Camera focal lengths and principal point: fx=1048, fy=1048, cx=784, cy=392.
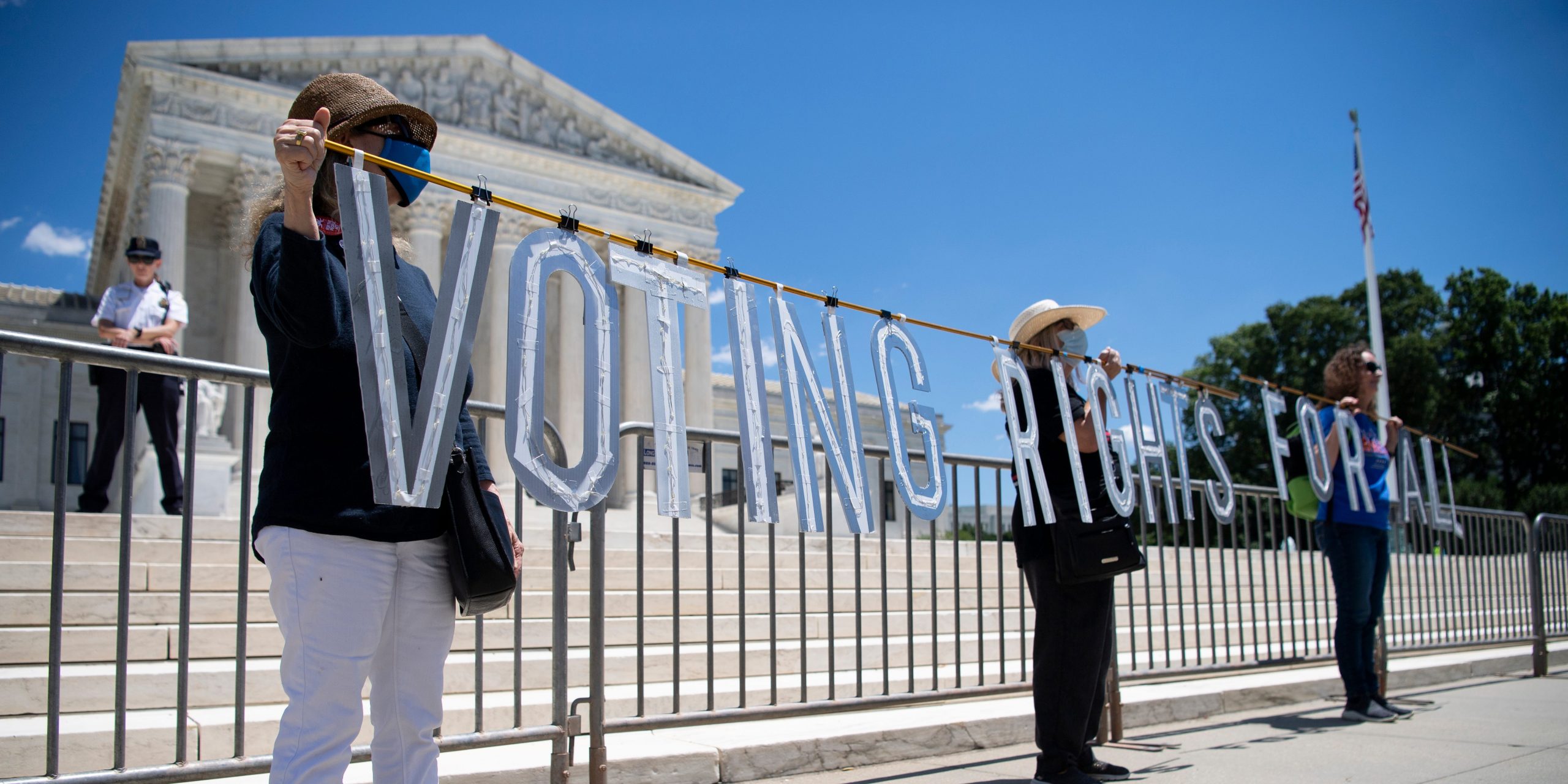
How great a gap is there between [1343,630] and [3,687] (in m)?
6.03

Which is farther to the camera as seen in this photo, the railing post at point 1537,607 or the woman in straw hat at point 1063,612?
the railing post at point 1537,607

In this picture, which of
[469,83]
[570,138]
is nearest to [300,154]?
[469,83]

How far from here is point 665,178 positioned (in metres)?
28.2

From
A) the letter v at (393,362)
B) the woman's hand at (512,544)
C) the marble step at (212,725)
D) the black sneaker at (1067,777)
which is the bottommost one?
the black sneaker at (1067,777)

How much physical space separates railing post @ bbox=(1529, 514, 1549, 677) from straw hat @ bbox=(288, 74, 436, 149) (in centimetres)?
959

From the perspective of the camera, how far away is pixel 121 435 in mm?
7199

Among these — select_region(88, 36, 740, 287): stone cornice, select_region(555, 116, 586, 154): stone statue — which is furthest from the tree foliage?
select_region(555, 116, 586, 154): stone statue

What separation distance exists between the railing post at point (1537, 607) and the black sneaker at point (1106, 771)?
645 centimetres

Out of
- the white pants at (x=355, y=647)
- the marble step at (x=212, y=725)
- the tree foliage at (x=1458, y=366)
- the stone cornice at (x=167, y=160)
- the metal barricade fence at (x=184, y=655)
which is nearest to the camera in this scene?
the white pants at (x=355, y=647)

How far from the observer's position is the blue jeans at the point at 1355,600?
18.3 ft

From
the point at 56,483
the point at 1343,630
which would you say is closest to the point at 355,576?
the point at 56,483

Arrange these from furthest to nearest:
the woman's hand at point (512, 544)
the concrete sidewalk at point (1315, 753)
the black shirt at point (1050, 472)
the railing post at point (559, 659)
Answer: the concrete sidewalk at point (1315, 753) → the black shirt at point (1050, 472) → the railing post at point (559, 659) → the woman's hand at point (512, 544)

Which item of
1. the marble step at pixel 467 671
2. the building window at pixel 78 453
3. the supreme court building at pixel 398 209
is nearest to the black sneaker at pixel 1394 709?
the marble step at pixel 467 671

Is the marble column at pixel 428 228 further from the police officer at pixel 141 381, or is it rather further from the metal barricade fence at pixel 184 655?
the metal barricade fence at pixel 184 655
